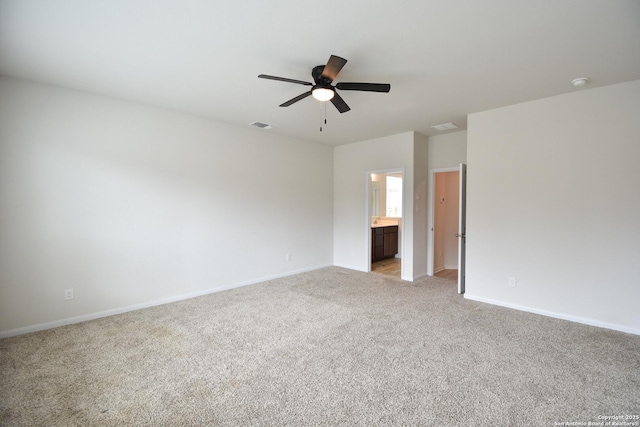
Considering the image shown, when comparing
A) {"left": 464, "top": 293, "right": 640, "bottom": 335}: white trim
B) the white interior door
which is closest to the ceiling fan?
the white interior door

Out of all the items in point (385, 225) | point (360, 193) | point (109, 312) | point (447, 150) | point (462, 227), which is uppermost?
point (447, 150)

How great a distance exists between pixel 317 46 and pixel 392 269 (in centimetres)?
480

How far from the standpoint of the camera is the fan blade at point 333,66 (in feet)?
7.00

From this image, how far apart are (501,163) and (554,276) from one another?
1.53 metres

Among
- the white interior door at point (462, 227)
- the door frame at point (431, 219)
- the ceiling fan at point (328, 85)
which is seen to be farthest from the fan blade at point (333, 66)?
the door frame at point (431, 219)

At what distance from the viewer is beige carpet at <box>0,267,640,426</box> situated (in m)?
1.87

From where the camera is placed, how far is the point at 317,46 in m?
2.37

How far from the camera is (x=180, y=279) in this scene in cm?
413

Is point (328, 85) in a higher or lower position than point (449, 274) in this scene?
higher

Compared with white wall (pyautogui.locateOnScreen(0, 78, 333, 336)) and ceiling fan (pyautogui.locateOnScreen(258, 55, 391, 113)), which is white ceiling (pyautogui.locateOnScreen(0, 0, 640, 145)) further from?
white wall (pyautogui.locateOnScreen(0, 78, 333, 336))

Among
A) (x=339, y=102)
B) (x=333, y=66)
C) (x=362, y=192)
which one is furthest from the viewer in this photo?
(x=362, y=192)

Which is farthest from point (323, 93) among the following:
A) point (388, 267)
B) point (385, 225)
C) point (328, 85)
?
point (385, 225)

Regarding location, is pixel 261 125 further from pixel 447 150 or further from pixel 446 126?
pixel 447 150

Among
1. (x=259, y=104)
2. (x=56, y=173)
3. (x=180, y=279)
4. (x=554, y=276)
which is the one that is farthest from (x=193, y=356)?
(x=554, y=276)
